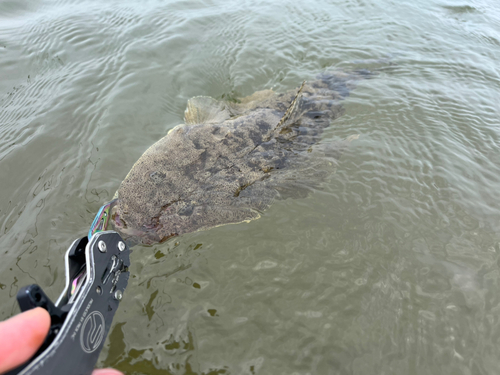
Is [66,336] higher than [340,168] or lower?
higher

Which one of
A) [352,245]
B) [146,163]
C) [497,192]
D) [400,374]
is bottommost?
[400,374]

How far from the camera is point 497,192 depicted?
4.27 metres

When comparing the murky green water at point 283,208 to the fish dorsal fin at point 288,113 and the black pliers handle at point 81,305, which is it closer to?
the black pliers handle at point 81,305

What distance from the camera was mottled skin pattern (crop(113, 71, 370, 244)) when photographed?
3.28 metres

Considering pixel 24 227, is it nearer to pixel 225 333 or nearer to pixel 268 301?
pixel 225 333

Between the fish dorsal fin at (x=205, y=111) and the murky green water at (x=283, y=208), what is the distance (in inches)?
13.4

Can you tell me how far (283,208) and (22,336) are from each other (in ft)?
9.61

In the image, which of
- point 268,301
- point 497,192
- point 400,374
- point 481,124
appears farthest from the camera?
point 481,124

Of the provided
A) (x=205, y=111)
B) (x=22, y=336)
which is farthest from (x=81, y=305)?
(x=205, y=111)

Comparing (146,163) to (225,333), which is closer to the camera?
(225,333)

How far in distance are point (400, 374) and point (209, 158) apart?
3.08 meters

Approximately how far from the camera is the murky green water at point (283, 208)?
2797 millimetres

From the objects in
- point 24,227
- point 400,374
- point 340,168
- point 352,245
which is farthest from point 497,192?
point 24,227

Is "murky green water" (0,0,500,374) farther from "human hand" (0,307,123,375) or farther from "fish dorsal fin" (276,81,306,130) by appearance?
"human hand" (0,307,123,375)
